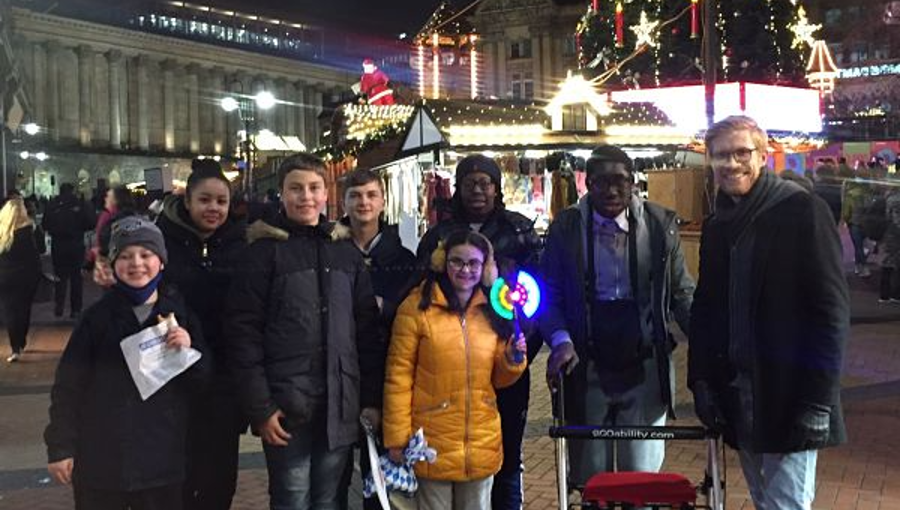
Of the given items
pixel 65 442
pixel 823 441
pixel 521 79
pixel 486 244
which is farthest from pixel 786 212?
pixel 521 79

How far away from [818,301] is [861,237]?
15.2m

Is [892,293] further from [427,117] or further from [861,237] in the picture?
[427,117]

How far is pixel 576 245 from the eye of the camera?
13.3 ft

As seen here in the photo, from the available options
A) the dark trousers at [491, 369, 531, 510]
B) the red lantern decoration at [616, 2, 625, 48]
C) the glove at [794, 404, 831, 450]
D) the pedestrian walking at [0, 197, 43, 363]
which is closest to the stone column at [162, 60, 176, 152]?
the red lantern decoration at [616, 2, 625, 48]

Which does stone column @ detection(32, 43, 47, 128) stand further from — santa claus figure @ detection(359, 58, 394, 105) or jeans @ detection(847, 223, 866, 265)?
jeans @ detection(847, 223, 866, 265)

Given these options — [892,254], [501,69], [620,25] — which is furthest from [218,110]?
[892,254]

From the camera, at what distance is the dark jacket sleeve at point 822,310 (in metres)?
3.11

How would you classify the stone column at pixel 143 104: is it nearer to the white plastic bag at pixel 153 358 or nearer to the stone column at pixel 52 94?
the stone column at pixel 52 94

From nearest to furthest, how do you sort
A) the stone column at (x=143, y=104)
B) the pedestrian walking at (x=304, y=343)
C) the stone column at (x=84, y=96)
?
1. the pedestrian walking at (x=304, y=343)
2. the stone column at (x=84, y=96)
3. the stone column at (x=143, y=104)

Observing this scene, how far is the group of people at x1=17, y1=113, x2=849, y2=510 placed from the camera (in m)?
3.22

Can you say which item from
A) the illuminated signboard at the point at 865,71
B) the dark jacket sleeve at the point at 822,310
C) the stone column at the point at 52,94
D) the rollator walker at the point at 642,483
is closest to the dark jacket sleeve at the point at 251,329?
the rollator walker at the point at 642,483

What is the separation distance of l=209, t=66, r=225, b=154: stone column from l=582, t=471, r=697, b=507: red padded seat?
82.9 metres

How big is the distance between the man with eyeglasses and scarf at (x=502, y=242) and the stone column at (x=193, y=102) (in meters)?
79.5

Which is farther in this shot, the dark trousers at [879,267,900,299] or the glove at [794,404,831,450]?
the dark trousers at [879,267,900,299]
